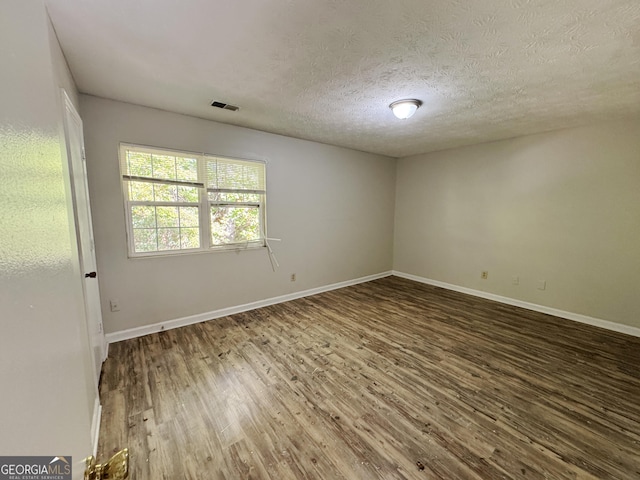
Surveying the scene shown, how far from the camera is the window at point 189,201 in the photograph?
2.79 meters

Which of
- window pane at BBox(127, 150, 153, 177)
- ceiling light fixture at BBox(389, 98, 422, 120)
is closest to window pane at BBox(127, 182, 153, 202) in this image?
window pane at BBox(127, 150, 153, 177)

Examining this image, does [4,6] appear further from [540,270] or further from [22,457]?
[540,270]

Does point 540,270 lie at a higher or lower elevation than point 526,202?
lower

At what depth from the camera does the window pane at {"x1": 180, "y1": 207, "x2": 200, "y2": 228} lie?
10.1 feet

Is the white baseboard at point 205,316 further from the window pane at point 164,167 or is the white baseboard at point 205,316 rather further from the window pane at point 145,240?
the window pane at point 164,167

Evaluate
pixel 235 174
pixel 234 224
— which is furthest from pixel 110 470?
pixel 235 174

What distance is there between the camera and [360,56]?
1812mm

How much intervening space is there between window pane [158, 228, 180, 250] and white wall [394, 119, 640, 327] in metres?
4.07

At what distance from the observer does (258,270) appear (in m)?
3.72

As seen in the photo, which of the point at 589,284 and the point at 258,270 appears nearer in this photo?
the point at 589,284

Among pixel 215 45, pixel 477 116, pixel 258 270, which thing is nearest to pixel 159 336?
pixel 258 270

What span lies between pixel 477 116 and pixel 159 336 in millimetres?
4221

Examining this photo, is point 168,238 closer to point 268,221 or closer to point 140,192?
point 140,192

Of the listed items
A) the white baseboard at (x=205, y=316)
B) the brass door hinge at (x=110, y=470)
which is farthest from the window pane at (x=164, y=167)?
the brass door hinge at (x=110, y=470)
